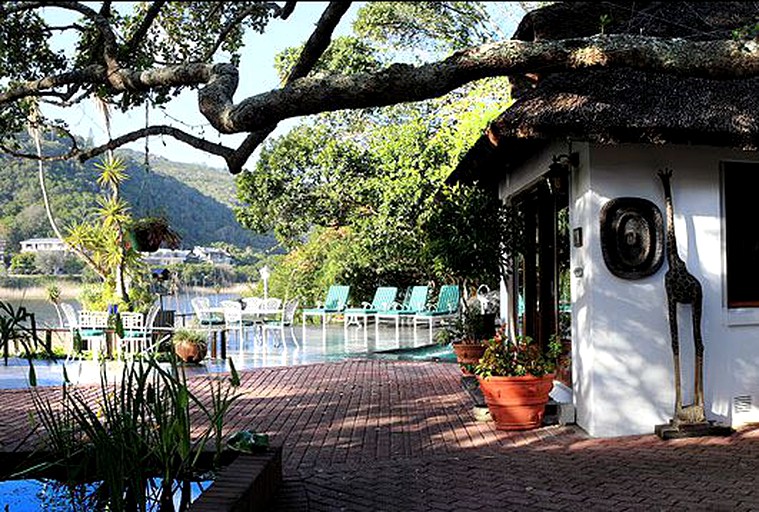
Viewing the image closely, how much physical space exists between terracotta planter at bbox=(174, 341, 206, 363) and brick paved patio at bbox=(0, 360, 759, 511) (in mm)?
3143

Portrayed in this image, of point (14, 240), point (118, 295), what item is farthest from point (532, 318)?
point (14, 240)

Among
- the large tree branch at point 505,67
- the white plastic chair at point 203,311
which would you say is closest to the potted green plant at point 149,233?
the white plastic chair at point 203,311

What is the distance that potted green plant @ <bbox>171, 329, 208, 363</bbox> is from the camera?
38.6 feet

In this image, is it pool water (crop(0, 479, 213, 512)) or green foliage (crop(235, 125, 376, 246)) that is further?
green foliage (crop(235, 125, 376, 246))

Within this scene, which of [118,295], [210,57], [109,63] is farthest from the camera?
[118,295]

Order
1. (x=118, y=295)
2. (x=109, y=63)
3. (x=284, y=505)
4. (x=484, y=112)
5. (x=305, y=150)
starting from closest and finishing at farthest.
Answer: (x=284, y=505), (x=109, y=63), (x=118, y=295), (x=484, y=112), (x=305, y=150)

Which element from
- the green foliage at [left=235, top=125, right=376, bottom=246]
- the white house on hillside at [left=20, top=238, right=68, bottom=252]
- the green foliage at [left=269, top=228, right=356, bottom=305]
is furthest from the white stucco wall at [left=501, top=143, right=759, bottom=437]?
the white house on hillside at [left=20, top=238, right=68, bottom=252]

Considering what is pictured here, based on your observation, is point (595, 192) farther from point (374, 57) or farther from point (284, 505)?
point (374, 57)

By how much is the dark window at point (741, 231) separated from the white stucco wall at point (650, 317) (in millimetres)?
121

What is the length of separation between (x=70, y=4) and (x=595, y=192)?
172 inches

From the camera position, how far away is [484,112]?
18.4m

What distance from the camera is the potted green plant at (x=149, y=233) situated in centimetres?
1284

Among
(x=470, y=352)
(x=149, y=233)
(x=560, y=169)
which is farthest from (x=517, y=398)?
(x=149, y=233)

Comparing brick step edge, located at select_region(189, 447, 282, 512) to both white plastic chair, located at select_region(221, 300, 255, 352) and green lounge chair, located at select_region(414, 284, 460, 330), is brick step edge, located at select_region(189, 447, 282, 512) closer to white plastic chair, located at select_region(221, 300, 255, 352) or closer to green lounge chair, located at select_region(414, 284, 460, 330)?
white plastic chair, located at select_region(221, 300, 255, 352)
